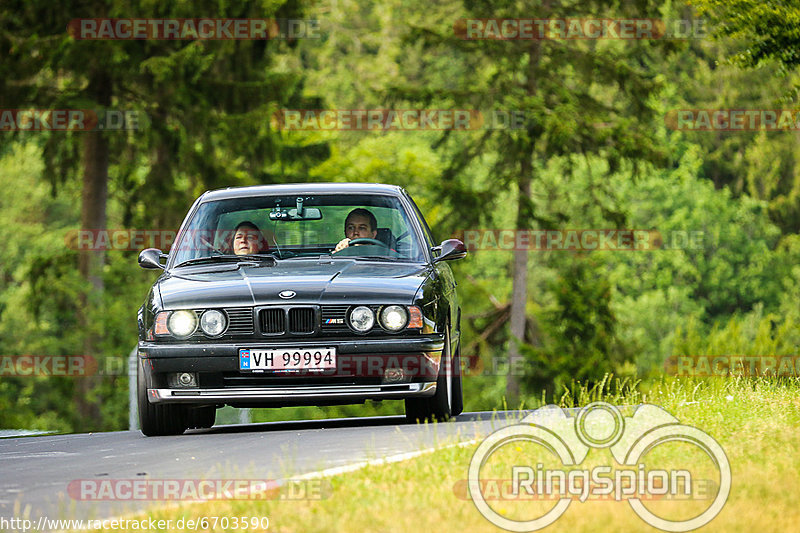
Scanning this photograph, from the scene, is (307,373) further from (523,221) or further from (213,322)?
(523,221)

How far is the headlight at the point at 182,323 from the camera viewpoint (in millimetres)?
9750

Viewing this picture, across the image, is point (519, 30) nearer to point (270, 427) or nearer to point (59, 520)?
point (270, 427)

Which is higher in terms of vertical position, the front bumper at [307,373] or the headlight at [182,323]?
the headlight at [182,323]

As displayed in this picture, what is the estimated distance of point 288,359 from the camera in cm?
961

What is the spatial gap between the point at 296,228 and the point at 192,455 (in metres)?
3.11

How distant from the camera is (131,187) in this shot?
32500 millimetres

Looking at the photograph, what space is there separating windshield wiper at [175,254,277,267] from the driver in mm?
720

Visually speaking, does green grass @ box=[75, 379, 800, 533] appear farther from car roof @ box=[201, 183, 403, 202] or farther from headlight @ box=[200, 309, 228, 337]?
car roof @ box=[201, 183, 403, 202]

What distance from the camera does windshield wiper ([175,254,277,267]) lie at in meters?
10.8

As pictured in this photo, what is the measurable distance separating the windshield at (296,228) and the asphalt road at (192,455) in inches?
54.2

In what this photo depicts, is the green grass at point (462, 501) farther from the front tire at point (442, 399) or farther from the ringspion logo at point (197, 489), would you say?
the front tire at point (442, 399)

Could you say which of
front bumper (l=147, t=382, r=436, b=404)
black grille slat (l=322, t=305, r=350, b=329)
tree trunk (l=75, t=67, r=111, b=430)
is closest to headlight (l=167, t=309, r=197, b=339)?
front bumper (l=147, t=382, r=436, b=404)

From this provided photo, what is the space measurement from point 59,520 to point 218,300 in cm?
354

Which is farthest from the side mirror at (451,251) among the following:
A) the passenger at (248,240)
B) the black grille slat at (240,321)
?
the black grille slat at (240,321)
